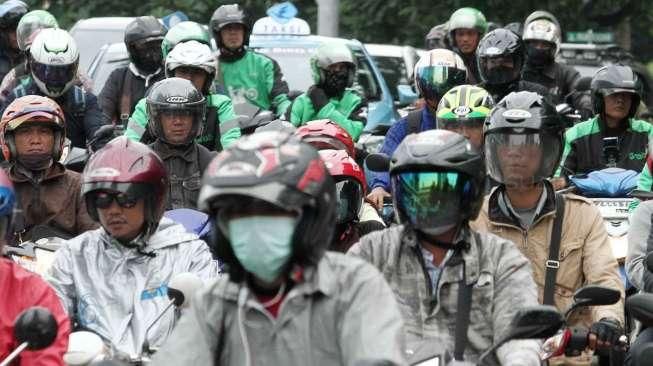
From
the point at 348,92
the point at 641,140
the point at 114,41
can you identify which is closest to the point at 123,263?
the point at 641,140

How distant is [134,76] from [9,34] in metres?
3.08

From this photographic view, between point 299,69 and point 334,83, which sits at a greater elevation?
point 334,83

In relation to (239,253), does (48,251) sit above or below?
below

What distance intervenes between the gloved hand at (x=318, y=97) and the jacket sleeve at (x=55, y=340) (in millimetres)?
7767

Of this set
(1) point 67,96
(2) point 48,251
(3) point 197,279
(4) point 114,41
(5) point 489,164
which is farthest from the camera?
(4) point 114,41

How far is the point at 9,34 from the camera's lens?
17.1m

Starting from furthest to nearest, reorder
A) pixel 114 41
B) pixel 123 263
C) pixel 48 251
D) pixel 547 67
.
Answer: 1. pixel 114 41
2. pixel 547 67
3. pixel 48 251
4. pixel 123 263

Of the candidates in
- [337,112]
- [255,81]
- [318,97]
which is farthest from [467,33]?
[337,112]

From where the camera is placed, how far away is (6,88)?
47.4 ft

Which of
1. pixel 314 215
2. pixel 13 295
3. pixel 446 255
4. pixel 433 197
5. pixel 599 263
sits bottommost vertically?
pixel 599 263

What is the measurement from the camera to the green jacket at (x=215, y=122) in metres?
11.9

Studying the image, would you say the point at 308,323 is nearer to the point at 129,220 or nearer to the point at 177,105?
the point at 129,220

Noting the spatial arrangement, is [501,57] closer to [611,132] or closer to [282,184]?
[611,132]

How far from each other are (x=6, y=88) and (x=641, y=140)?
536 cm
